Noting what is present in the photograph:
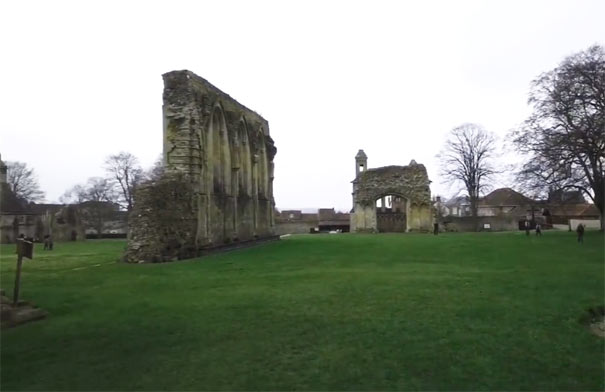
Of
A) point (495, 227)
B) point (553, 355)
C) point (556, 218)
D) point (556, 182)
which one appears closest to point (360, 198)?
point (495, 227)

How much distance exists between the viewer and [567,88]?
27.8 metres

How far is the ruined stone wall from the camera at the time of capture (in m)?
43.9

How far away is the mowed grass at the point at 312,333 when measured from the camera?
5965mm

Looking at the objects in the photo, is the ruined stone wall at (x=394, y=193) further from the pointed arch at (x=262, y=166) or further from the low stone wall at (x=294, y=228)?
the pointed arch at (x=262, y=166)

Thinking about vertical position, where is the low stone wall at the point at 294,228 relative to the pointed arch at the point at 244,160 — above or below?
below

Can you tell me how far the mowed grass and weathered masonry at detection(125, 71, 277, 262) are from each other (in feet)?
18.9

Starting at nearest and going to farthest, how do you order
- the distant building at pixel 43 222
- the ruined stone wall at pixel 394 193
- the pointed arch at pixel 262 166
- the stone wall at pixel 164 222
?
the stone wall at pixel 164 222
the pointed arch at pixel 262 166
the distant building at pixel 43 222
the ruined stone wall at pixel 394 193

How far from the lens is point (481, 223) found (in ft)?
164

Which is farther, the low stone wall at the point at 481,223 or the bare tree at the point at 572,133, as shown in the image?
the low stone wall at the point at 481,223

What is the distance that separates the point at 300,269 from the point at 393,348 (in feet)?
26.6

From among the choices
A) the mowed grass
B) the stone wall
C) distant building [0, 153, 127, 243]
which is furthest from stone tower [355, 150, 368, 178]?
the mowed grass

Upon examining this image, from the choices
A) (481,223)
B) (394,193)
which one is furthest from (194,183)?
(481,223)

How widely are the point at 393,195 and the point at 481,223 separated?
35.3ft

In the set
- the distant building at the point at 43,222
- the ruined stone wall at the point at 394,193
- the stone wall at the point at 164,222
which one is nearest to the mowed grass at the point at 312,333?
the stone wall at the point at 164,222
